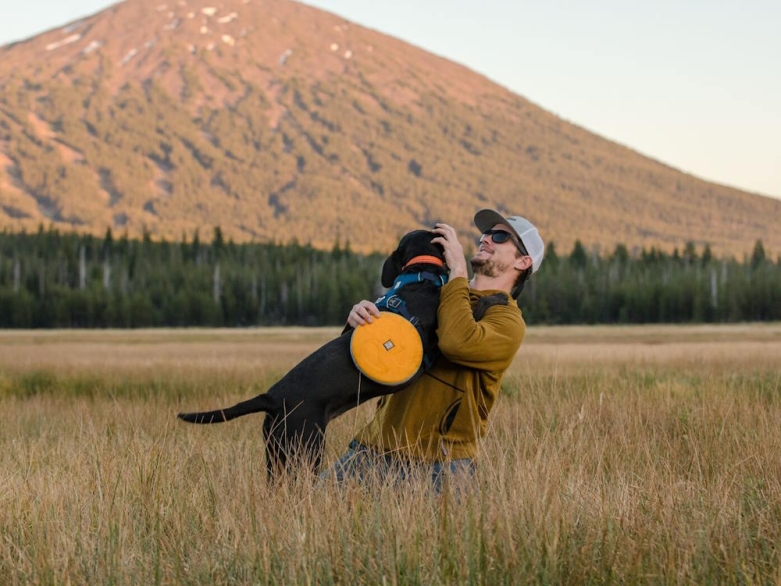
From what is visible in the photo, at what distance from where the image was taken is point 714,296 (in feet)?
331

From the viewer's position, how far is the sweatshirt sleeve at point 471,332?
17.3 ft

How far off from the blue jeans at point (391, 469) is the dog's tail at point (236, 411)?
0.45m

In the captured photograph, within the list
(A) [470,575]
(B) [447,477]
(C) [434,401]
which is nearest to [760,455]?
(C) [434,401]

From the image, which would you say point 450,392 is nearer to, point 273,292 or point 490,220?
point 490,220

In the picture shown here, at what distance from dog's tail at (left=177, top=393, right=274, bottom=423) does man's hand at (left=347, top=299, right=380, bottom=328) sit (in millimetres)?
556

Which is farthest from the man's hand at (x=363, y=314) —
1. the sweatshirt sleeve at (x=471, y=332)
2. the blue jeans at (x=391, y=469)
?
the blue jeans at (x=391, y=469)

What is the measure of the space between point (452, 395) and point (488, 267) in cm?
76

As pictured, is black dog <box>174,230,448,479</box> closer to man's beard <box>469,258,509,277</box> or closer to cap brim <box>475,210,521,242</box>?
man's beard <box>469,258,509,277</box>

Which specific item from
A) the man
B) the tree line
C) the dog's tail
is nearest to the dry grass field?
the man

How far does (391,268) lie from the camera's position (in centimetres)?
575

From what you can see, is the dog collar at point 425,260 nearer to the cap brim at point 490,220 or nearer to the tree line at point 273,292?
the cap brim at point 490,220

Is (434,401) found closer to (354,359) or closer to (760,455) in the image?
(354,359)

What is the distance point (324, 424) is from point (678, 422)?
399cm

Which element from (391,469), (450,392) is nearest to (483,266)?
(450,392)
